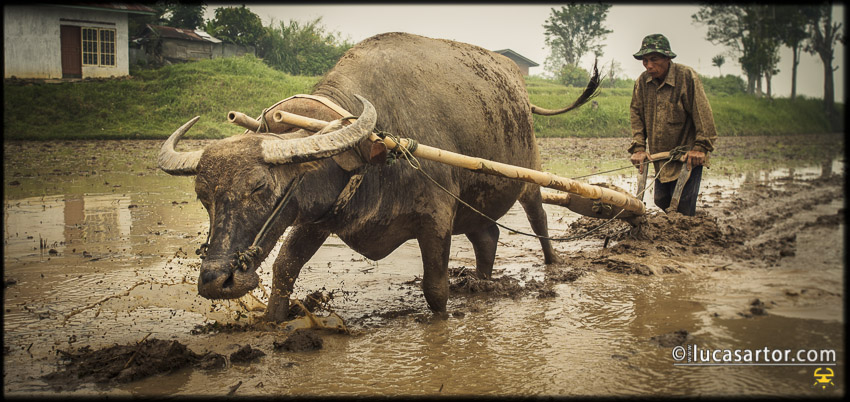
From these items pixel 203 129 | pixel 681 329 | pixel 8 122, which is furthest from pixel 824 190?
pixel 8 122

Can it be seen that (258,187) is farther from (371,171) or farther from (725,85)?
(725,85)

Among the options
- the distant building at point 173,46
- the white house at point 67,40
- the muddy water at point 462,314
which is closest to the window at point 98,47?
the white house at point 67,40

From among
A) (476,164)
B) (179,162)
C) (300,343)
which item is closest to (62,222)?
(179,162)

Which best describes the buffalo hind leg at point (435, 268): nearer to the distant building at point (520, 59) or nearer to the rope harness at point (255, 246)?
the rope harness at point (255, 246)

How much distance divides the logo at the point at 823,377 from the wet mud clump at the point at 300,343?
100 inches

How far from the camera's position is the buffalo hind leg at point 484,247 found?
213 inches

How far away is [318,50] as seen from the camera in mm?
27953

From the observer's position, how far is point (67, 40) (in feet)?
67.3

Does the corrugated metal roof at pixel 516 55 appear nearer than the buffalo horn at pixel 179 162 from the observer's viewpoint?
No

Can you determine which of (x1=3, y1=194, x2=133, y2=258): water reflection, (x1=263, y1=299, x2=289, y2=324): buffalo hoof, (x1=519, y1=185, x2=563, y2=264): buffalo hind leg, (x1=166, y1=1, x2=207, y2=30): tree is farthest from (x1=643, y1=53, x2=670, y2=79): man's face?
(x1=166, y1=1, x2=207, y2=30): tree

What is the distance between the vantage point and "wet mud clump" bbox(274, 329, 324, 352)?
3717 mm

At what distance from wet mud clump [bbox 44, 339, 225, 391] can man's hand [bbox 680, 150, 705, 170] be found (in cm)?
418

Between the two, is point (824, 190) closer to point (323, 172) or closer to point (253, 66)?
point (323, 172)

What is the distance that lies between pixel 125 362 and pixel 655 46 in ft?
15.5
